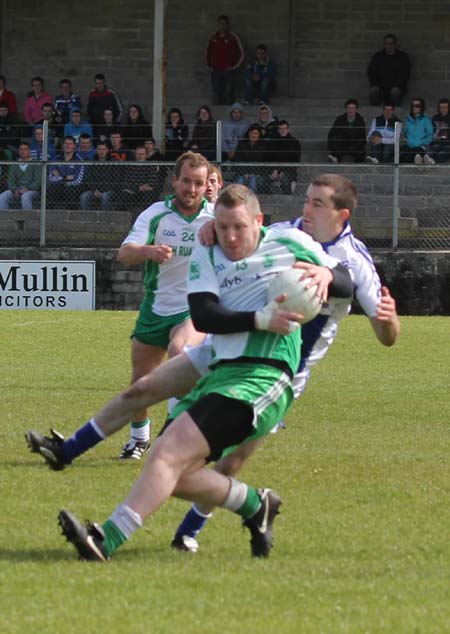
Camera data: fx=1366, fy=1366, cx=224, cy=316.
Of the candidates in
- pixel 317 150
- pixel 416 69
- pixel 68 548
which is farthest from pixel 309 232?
pixel 416 69

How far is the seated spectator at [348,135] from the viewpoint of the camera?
24.1m

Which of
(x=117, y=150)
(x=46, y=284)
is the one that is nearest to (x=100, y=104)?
(x=117, y=150)

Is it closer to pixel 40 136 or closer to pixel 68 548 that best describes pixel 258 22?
pixel 40 136

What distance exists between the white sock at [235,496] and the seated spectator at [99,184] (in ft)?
54.6

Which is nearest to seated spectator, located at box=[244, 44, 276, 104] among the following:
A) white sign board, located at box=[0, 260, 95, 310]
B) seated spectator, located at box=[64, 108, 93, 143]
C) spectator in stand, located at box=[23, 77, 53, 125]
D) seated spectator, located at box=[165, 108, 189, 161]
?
seated spectator, located at box=[165, 108, 189, 161]

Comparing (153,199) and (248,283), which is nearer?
(248,283)

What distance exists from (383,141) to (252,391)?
17831 mm

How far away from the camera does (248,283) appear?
629 cm

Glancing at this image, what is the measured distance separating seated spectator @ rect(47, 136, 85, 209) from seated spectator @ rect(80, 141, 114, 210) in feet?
0.35

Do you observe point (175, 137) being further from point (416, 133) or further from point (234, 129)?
point (416, 133)

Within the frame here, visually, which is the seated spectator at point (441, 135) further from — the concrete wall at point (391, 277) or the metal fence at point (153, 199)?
the concrete wall at point (391, 277)

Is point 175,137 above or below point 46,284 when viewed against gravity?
above

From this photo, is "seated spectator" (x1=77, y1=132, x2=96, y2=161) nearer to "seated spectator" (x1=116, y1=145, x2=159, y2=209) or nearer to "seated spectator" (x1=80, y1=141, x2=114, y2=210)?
"seated spectator" (x1=80, y1=141, x2=114, y2=210)

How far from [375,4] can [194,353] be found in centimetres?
2363
